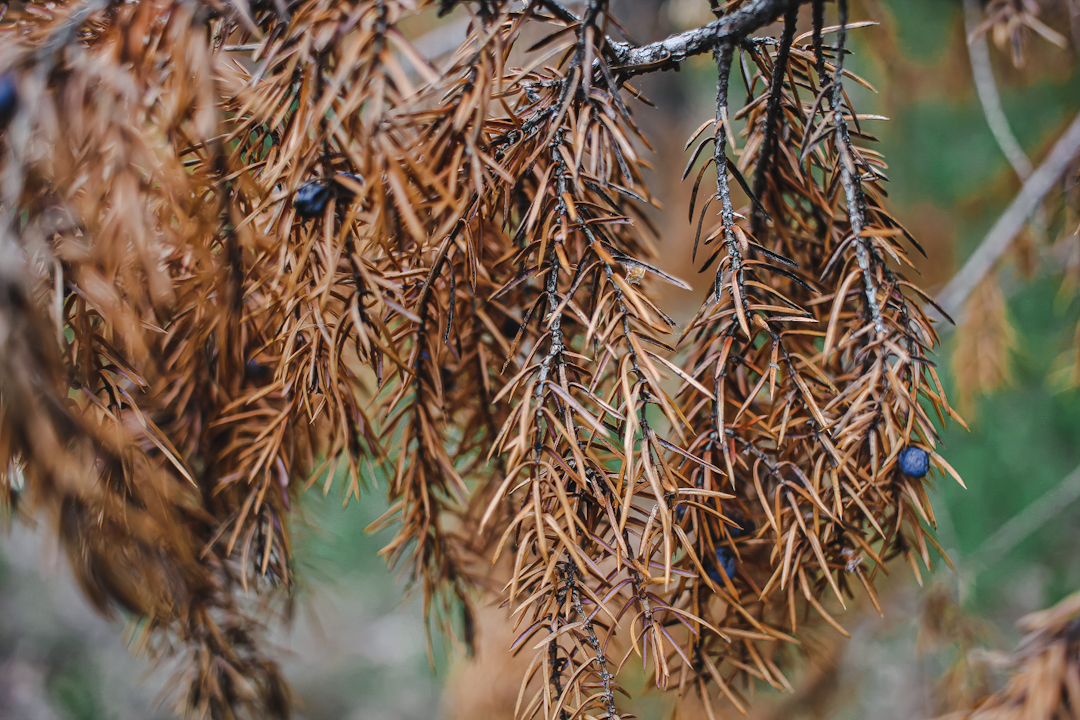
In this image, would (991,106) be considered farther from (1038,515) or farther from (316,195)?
(316,195)

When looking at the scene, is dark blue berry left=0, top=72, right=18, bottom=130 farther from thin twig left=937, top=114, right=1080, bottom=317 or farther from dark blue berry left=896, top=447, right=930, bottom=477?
thin twig left=937, top=114, right=1080, bottom=317

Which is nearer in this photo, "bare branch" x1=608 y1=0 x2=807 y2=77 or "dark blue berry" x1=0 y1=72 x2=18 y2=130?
"dark blue berry" x1=0 y1=72 x2=18 y2=130

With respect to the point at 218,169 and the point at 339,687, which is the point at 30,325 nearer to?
the point at 218,169

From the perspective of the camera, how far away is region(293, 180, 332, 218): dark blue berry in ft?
1.10

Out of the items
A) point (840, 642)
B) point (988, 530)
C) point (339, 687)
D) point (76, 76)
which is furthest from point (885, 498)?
point (339, 687)

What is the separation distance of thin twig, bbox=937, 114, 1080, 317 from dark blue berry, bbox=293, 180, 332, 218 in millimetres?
975

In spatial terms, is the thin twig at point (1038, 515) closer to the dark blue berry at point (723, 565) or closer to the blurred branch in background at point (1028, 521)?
the blurred branch in background at point (1028, 521)

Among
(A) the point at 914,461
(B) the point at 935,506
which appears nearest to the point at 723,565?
(A) the point at 914,461

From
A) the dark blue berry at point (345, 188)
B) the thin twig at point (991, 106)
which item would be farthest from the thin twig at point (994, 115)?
the dark blue berry at point (345, 188)

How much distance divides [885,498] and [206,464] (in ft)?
2.06

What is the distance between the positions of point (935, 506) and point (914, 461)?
1.60 metres

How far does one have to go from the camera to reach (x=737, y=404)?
A: 1.37 feet

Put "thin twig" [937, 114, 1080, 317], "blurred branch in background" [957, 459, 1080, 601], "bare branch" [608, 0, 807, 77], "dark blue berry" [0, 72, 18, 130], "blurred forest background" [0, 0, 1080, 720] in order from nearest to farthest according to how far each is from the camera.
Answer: "dark blue berry" [0, 72, 18, 130] → "bare branch" [608, 0, 807, 77] → "thin twig" [937, 114, 1080, 317] → "blurred branch in background" [957, 459, 1080, 601] → "blurred forest background" [0, 0, 1080, 720]

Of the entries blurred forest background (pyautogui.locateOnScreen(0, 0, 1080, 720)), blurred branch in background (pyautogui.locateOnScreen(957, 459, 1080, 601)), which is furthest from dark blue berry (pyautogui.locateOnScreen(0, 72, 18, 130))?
blurred branch in background (pyautogui.locateOnScreen(957, 459, 1080, 601))
